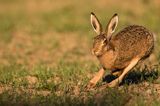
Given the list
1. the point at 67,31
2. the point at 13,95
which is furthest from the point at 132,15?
the point at 13,95

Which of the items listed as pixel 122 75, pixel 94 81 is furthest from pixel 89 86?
pixel 122 75

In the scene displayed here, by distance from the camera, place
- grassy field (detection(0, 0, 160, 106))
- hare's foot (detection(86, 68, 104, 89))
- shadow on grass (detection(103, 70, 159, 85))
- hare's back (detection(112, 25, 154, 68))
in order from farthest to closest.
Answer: shadow on grass (detection(103, 70, 159, 85))
hare's back (detection(112, 25, 154, 68))
hare's foot (detection(86, 68, 104, 89))
grassy field (detection(0, 0, 160, 106))

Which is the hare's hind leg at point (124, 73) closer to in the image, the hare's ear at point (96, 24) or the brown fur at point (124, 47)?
the brown fur at point (124, 47)

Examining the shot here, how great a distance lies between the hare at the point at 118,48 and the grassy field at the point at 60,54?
0.20 meters

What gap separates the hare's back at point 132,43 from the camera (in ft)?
28.0

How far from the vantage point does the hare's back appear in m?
8.55

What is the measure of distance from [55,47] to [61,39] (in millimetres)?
1016

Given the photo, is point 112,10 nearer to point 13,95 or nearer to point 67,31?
point 67,31

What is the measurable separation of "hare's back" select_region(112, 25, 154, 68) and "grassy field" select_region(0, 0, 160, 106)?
37 cm

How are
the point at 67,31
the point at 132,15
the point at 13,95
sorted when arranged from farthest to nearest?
the point at 132,15 < the point at 67,31 < the point at 13,95

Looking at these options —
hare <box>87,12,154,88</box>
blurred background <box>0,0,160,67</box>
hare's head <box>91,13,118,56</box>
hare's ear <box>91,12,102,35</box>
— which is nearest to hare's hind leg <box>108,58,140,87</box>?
hare <box>87,12,154,88</box>

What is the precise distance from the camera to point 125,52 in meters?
8.57

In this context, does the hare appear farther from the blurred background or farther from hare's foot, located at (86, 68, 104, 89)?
the blurred background

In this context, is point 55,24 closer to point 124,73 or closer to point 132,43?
point 132,43
